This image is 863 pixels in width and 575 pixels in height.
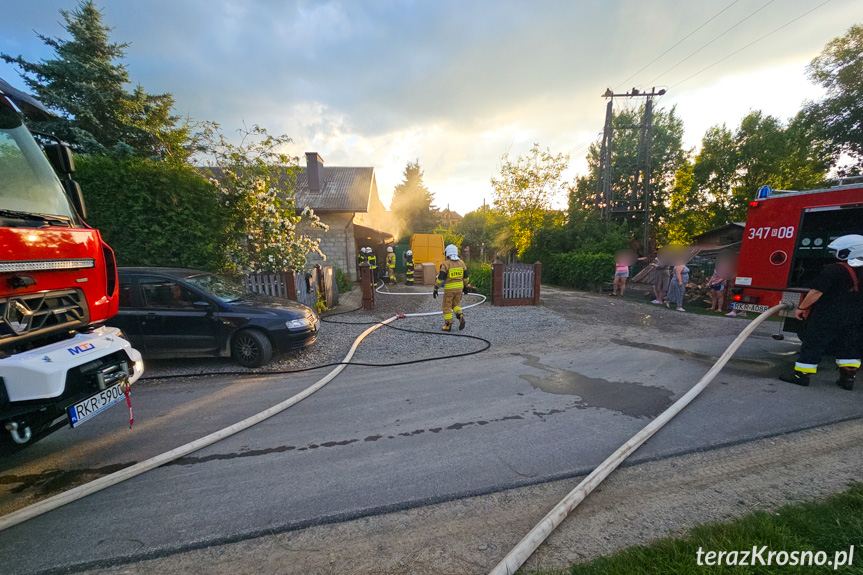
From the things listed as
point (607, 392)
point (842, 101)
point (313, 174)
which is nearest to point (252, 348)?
point (607, 392)

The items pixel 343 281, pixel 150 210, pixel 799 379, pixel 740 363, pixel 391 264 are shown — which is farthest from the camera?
pixel 391 264

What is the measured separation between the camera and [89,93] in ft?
33.8

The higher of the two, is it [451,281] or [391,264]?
[391,264]

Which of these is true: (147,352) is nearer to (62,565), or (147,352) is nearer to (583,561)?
(62,565)

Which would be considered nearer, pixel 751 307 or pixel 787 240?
pixel 787 240

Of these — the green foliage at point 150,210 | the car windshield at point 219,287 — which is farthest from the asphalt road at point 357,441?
the green foliage at point 150,210

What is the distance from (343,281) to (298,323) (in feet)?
29.8

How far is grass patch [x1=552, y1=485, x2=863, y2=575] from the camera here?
163 centimetres

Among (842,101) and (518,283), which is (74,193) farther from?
(842,101)

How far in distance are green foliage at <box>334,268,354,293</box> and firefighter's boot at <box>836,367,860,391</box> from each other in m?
12.9

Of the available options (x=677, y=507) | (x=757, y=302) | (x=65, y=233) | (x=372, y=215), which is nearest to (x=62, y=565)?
(x=65, y=233)

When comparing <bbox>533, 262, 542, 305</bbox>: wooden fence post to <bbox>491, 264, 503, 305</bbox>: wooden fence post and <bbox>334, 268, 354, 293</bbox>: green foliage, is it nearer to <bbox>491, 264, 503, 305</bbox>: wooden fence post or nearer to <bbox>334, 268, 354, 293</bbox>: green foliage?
<bbox>491, 264, 503, 305</bbox>: wooden fence post

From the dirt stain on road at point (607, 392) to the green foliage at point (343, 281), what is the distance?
1069 cm

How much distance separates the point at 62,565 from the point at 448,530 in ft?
7.10
